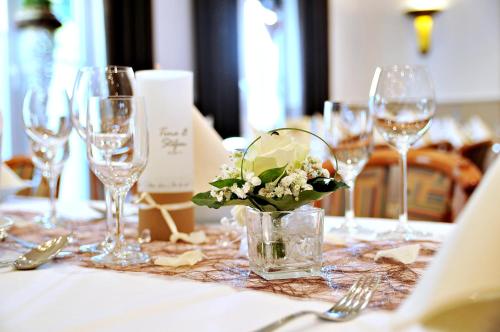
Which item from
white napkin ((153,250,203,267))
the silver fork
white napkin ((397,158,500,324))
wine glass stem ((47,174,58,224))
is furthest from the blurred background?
white napkin ((397,158,500,324))

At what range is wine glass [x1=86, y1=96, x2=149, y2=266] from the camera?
893mm

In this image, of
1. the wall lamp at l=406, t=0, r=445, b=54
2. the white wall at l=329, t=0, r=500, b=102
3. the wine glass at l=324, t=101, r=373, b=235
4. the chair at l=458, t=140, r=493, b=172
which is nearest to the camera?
the wine glass at l=324, t=101, r=373, b=235

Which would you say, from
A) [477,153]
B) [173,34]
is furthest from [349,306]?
[173,34]

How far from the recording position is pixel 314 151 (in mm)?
1126

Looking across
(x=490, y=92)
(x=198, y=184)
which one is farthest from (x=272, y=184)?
(x=490, y=92)

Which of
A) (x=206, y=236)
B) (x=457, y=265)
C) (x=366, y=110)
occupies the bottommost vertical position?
(x=206, y=236)

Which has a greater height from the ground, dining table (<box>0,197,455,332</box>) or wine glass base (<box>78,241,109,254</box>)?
dining table (<box>0,197,455,332</box>)

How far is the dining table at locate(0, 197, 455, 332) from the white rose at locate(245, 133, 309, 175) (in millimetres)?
152

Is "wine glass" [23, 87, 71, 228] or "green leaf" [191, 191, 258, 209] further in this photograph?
"wine glass" [23, 87, 71, 228]

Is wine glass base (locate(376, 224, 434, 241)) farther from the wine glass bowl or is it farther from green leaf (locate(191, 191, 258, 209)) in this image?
the wine glass bowl

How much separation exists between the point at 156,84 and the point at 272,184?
0.40 m

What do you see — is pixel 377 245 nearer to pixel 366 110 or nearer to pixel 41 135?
pixel 366 110

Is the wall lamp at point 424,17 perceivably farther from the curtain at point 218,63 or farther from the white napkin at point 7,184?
the white napkin at point 7,184

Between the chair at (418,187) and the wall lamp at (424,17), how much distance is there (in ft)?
21.7
